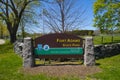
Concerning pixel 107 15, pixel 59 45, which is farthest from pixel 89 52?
pixel 107 15

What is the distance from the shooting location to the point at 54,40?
11.5 metres

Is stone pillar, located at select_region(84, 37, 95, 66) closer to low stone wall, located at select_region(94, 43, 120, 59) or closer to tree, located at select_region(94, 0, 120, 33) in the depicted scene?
low stone wall, located at select_region(94, 43, 120, 59)

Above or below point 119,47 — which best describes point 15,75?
below

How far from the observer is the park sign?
37.7 ft

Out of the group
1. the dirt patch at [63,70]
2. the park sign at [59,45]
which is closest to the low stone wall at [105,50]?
the park sign at [59,45]

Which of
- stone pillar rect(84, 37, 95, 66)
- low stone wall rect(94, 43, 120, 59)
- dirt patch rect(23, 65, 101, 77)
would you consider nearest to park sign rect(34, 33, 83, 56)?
stone pillar rect(84, 37, 95, 66)

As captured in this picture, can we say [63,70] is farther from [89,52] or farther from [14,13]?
[14,13]

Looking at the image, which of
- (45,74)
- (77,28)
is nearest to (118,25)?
(77,28)

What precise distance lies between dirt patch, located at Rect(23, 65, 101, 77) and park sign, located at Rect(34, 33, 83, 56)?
1005 mm

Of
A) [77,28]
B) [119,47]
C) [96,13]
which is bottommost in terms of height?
[119,47]

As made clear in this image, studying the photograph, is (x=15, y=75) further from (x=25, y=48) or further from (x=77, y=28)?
(x=77, y=28)

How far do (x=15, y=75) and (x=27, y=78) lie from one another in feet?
2.88

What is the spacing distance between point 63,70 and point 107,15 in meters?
16.4

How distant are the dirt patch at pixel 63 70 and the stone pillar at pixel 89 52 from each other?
397 millimetres
